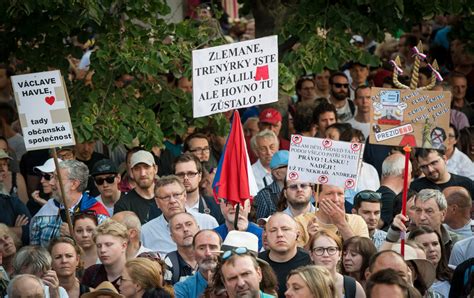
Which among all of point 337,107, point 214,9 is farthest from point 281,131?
point 214,9

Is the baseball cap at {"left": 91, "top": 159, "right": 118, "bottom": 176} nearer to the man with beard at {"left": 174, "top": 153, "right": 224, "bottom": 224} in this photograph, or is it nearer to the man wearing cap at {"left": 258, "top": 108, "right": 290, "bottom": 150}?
the man with beard at {"left": 174, "top": 153, "right": 224, "bottom": 224}

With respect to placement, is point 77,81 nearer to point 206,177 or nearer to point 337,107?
point 206,177

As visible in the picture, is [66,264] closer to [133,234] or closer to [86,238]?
[133,234]

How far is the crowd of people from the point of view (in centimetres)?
1325

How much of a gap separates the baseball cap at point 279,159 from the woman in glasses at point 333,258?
3.35 m

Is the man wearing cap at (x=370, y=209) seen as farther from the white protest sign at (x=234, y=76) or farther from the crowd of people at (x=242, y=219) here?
the white protest sign at (x=234, y=76)

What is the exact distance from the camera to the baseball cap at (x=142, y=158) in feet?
55.7

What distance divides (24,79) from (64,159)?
5.68 ft

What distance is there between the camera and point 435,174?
1712cm

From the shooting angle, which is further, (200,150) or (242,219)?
(200,150)

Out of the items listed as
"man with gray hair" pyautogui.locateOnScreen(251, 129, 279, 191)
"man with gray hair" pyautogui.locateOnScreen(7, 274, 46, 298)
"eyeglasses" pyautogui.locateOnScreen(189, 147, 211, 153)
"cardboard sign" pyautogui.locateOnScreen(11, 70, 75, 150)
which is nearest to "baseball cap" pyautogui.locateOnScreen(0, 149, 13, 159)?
"cardboard sign" pyautogui.locateOnScreen(11, 70, 75, 150)

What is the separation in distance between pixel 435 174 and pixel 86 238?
Result: 3980 millimetres

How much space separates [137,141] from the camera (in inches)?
718

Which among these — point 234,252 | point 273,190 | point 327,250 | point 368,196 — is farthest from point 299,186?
point 234,252
